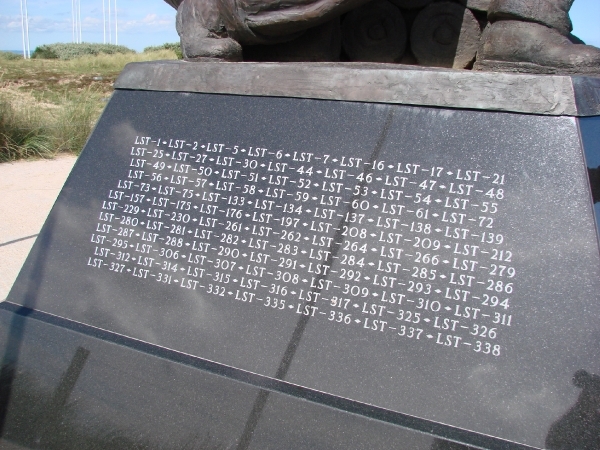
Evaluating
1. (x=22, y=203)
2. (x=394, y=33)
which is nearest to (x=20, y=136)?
(x=22, y=203)

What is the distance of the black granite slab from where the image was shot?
1.61m

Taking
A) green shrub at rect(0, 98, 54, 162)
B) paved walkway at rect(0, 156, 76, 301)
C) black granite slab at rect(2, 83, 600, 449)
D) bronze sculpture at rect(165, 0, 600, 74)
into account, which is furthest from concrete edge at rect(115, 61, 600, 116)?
green shrub at rect(0, 98, 54, 162)

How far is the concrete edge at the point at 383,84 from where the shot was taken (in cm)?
176

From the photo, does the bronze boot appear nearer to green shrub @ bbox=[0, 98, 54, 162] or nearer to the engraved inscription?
the engraved inscription

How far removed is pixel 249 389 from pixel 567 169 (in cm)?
105

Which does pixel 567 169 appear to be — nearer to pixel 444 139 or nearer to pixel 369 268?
pixel 444 139

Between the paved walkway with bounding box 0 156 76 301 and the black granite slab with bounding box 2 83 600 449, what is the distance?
1332 millimetres

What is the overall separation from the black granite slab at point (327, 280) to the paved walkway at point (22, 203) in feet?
4.37

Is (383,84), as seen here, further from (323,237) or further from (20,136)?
(20,136)

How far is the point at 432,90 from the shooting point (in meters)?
1.89

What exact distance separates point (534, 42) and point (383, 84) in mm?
606

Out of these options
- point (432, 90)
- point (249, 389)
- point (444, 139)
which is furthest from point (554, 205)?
point (249, 389)

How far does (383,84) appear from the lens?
6.43 feet

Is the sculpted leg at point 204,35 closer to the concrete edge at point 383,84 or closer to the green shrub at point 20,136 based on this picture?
the concrete edge at point 383,84
